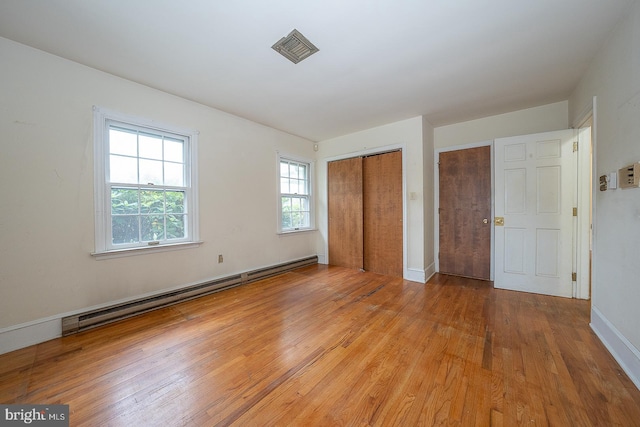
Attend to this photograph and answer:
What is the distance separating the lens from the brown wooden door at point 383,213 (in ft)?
13.2

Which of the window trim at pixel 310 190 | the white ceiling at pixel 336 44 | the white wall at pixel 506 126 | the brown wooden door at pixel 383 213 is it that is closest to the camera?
the white ceiling at pixel 336 44

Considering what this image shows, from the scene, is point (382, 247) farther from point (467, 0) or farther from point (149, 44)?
point (149, 44)

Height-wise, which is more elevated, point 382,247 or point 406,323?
point 382,247

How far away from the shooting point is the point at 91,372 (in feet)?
5.59

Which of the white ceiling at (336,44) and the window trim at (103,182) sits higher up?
the white ceiling at (336,44)

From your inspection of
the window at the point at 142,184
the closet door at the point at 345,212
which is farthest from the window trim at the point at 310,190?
the window at the point at 142,184

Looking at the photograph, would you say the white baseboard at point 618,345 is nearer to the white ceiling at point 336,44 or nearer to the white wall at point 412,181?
the white wall at point 412,181

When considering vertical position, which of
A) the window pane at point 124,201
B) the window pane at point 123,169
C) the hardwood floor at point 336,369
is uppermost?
the window pane at point 123,169

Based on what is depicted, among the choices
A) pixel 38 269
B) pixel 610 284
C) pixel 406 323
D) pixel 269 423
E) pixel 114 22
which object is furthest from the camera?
pixel 406 323

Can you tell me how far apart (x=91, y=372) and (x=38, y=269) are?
117 centimetres

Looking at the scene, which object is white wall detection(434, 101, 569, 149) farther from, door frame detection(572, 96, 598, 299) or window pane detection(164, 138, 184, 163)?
window pane detection(164, 138, 184, 163)

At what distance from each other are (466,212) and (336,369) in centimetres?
341

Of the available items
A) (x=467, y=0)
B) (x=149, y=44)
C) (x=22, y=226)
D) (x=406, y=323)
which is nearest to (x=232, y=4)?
(x=149, y=44)

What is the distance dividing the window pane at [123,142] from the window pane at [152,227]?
0.76m
